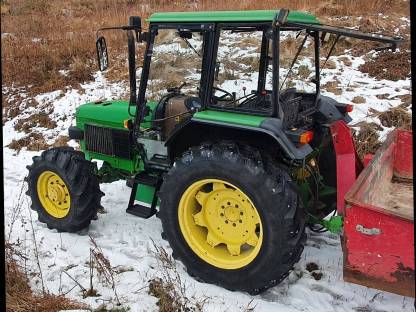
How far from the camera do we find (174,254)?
343 centimetres

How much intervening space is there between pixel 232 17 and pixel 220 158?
38.8 inches

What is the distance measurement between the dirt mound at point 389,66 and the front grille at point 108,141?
4812mm

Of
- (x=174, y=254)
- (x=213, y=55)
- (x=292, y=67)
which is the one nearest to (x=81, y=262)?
(x=174, y=254)

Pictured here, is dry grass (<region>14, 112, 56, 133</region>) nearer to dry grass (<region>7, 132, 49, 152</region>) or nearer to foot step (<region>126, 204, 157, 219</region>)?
dry grass (<region>7, 132, 49, 152</region>)

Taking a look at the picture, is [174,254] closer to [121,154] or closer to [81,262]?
[81,262]

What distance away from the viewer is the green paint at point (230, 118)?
2.92 m

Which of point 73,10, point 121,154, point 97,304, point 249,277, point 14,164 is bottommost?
point 14,164

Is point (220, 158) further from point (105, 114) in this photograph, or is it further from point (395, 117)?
point (395, 117)

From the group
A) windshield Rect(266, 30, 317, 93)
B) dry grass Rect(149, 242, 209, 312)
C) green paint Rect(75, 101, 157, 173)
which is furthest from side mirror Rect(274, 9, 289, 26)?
dry grass Rect(149, 242, 209, 312)

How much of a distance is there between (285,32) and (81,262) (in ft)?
8.22

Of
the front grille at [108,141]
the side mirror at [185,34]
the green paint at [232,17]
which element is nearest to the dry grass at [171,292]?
the front grille at [108,141]

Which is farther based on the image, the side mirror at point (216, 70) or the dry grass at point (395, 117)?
the dry grass at point (395, 117)

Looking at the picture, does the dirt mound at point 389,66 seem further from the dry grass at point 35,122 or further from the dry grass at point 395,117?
the dry grass at point 35,122

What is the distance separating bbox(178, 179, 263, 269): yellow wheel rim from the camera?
3.19m
